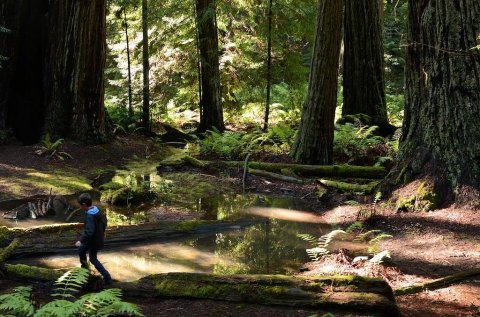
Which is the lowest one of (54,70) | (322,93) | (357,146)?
(357,146)

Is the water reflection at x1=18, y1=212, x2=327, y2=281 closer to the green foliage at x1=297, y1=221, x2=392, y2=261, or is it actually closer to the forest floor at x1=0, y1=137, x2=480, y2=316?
the green foliage at x1=297, y1=221, x2=392, y2=261

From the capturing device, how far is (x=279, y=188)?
1115cm

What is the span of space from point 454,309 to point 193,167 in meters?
9.23

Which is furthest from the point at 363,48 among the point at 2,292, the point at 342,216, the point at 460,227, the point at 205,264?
the point at 2,292

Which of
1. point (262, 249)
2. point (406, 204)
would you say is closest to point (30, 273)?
point (262, 249)

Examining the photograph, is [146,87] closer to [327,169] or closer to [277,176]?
[277,176]

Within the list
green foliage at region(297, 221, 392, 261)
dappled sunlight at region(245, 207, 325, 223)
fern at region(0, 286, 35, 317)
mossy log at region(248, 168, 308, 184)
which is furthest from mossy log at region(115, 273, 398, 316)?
mossy log at region(248, 168, 308, 184)

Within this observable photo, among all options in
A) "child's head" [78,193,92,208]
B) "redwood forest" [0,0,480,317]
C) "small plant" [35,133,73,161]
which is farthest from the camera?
"small plant" [35,133,73,161]

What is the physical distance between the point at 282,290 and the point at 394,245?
2835 mm

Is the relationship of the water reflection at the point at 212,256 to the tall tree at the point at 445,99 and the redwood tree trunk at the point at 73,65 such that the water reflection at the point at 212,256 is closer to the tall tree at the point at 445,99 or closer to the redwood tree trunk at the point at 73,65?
the tall tree at the point at 445,99

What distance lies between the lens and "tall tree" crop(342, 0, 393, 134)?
15.0m

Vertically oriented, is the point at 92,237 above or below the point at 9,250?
above

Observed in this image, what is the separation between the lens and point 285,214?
365 inches

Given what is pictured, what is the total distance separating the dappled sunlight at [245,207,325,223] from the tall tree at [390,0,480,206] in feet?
5.77
